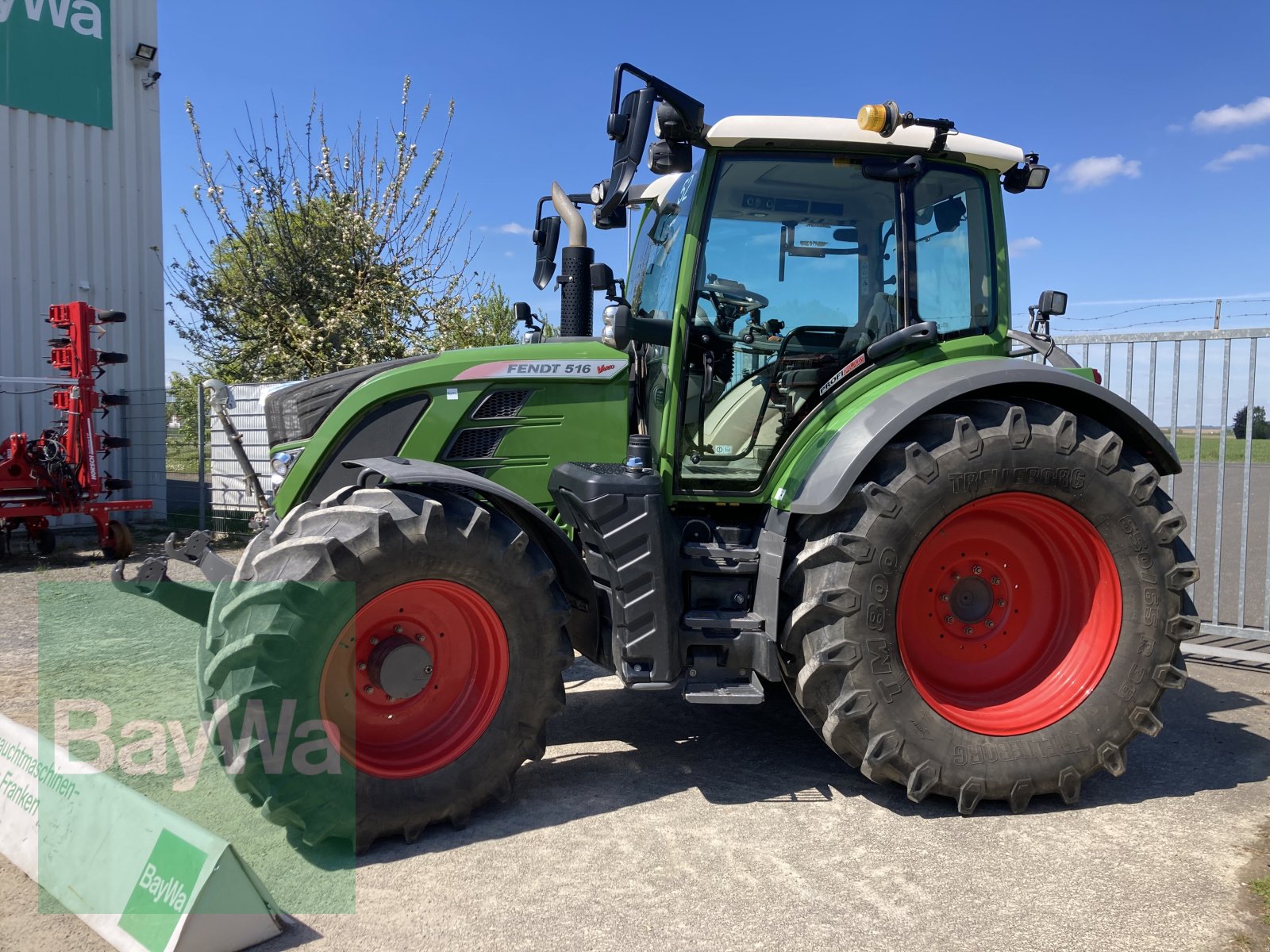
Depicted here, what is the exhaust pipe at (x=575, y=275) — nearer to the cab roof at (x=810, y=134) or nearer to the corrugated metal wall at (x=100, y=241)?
the cab roof at (x=810, y=134)

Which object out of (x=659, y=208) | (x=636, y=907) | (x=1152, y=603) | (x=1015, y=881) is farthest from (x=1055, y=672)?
(x=659, y=208)

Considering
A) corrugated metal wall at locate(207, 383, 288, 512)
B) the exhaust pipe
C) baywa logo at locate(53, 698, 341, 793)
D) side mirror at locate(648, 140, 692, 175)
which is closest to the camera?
baywa logo at locate(53, 698, 341, 793)

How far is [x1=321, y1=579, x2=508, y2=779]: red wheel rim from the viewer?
3.42m

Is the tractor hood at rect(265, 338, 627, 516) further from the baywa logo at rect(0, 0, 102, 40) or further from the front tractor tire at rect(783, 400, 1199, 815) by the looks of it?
the baywa logo at rect(0, 0, 102, 40)

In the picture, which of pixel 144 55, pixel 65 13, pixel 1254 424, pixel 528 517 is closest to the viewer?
pixel 528 517

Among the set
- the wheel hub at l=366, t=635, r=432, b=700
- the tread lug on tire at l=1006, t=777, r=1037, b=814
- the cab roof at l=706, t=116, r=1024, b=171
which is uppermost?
the cab roof at l=706, t=116, r=1024, b=171

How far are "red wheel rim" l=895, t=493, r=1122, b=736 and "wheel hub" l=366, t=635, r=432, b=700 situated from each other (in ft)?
6.16

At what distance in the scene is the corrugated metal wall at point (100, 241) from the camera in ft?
37.7

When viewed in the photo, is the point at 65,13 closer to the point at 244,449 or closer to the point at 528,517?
the point at 244,449

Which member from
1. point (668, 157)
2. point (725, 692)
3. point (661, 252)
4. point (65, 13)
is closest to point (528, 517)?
point (725, 692)

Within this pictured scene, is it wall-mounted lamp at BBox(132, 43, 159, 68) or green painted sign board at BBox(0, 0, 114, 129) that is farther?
wall-mounted lamp at BBox(132, 43, 159, 68)

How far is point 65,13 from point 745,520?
12391 millimetres

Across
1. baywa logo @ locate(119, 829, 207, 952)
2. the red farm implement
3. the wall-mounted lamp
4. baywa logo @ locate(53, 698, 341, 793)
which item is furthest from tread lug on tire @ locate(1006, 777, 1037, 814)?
the wall-mounted lamp

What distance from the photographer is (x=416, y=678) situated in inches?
138
